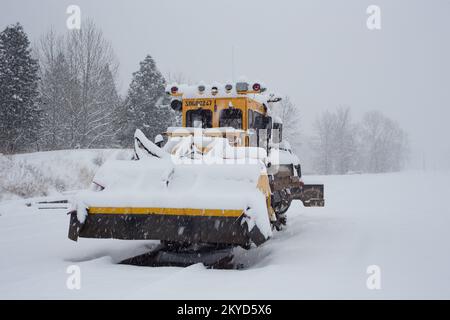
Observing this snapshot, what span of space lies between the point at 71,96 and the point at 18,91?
11.8ft

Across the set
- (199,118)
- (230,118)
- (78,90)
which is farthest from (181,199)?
(78,90)

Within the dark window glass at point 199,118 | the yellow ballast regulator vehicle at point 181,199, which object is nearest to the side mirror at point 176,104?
the dark window glass at point 199,118

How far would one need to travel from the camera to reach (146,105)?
33250mm

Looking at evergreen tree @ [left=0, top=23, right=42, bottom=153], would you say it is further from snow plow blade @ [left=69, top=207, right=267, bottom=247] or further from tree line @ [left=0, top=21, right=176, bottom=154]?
snow plow blade @ [left=69, top=207, right=267, bottom=247]

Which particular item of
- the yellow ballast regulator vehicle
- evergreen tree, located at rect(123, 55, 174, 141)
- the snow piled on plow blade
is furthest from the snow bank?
evergreen tree, located at rect(123, 55, 174, 141)

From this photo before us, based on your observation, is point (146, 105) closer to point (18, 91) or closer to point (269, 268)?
point (18, 91)

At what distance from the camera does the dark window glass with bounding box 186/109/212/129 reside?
757 centimetres

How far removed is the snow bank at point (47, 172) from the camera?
13781mm

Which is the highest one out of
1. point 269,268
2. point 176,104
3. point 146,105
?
point 146,105

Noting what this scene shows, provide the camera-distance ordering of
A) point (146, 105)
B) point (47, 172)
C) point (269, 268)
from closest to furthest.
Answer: point (269, 268) < point (47, 172) < point (146, 105)

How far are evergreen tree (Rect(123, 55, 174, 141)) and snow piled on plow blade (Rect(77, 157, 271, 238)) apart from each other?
27.6 m
